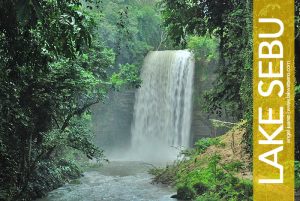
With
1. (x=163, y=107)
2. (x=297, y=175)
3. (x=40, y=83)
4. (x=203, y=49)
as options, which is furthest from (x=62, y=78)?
(x=163, y=107)

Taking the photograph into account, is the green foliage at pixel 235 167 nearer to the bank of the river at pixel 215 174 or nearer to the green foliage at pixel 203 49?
the bank of the river at pixel 215 174

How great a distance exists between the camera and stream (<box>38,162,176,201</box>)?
13680 mm

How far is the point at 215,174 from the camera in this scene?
12.1m

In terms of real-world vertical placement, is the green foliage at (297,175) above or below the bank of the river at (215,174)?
above

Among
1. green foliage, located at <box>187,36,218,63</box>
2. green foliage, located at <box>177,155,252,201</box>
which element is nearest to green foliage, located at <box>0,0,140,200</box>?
green foliage, located at <box>177,155,252,201</box>

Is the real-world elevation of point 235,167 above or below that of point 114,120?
above

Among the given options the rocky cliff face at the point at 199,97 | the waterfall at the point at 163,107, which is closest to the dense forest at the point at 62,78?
the rocky cliff face at the point at 199,97

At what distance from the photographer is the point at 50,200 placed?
13281 millimetres

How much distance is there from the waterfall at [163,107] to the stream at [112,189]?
26.1 feet

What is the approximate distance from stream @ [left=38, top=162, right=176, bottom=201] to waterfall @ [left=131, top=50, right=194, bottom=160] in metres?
7.96

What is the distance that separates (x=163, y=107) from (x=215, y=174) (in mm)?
17240

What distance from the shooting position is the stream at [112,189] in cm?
1368

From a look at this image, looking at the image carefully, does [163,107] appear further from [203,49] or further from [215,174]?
[215,174]

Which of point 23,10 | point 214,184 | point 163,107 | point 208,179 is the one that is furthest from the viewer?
point 163,107
